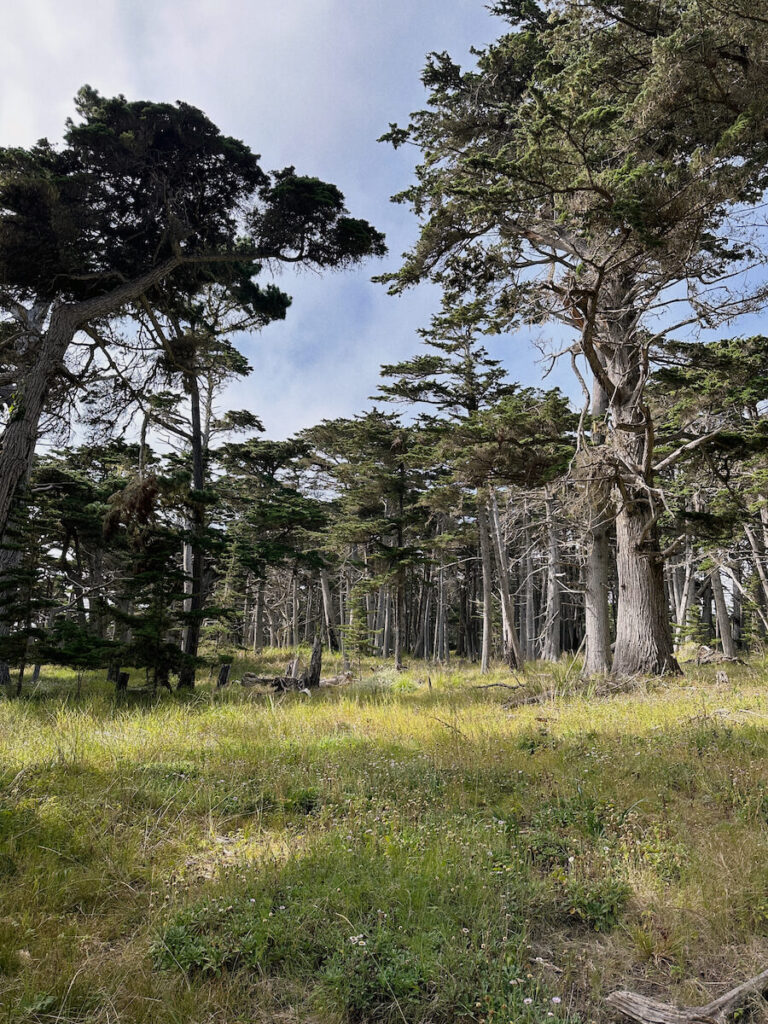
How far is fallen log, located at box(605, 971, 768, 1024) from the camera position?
1.92m

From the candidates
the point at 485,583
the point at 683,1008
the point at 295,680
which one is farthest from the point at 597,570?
the point at 683,1008

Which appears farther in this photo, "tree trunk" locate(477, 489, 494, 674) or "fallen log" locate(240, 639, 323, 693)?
"tree trunk" locate(477, 489, 494, 674)

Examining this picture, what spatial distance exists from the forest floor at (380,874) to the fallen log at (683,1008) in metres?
0.10

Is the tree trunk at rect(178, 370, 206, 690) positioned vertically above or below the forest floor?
above

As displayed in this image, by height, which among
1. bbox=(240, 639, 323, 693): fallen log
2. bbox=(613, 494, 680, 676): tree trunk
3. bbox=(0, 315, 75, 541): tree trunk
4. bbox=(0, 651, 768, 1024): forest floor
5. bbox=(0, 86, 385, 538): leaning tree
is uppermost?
bbox=(0, 86, 385, 538): leaning tree

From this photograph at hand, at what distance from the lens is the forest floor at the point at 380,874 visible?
85.6 inches

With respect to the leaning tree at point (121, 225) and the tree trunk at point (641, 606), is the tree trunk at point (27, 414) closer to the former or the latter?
the leaning tree at point (121, 225)

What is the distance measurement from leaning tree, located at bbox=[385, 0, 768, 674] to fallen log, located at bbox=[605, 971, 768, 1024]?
6290mm

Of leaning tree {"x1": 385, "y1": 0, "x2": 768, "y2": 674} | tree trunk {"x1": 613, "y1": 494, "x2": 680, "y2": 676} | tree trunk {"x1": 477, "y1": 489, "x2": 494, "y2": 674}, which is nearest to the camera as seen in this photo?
leaning tree {"x1": 385, "y1": 0, "x2": 768, "y2": 674}

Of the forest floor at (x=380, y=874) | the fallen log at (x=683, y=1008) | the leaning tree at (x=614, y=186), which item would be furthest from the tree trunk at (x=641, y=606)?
the fallen log at (x=683, y=1008)

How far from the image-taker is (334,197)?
10703mm

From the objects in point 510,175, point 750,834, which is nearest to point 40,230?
point 510,175

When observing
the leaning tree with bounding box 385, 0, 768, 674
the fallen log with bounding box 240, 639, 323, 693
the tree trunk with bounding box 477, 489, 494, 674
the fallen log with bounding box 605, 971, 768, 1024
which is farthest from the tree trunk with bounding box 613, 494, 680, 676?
the fallen log with bounding box 605, 971, 768, 1024

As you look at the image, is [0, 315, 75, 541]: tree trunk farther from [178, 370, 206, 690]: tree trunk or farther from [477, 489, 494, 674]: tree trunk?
[477, 489, 494, 674]: tree trunk
